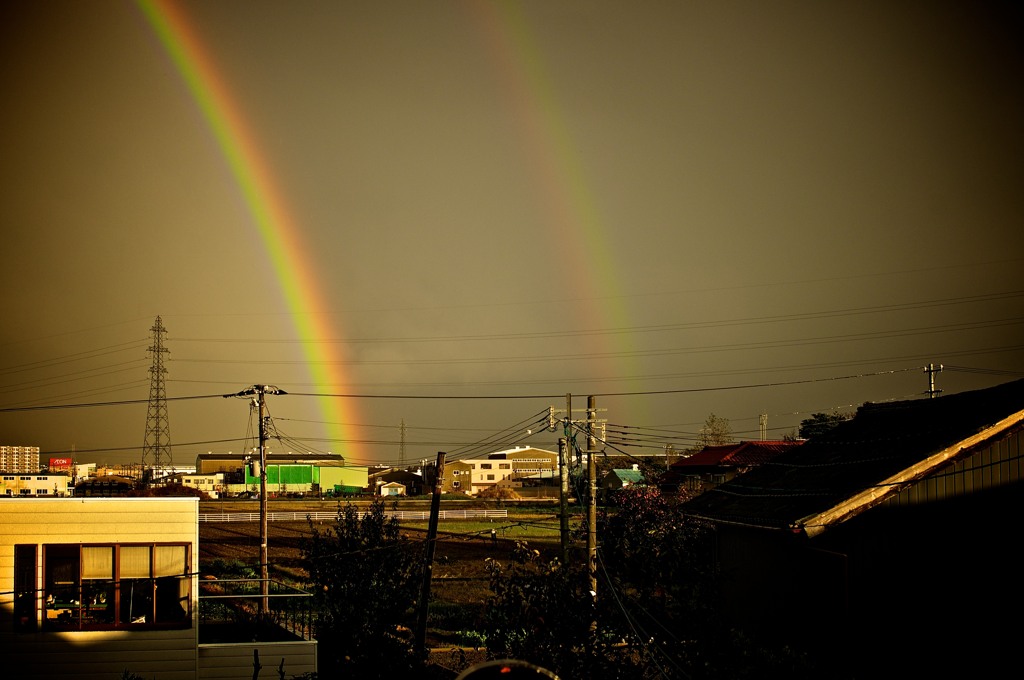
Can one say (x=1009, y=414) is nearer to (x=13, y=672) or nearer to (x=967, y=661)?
(x=967, y=661)

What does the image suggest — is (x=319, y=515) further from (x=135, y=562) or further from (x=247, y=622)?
(x=135, y=562)

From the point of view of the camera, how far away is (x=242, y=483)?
10769 centimetres

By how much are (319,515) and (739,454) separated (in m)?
32.9

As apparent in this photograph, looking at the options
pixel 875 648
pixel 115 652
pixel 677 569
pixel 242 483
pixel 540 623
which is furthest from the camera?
pixel 242 483

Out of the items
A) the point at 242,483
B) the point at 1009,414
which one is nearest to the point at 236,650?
the point at 1009,414

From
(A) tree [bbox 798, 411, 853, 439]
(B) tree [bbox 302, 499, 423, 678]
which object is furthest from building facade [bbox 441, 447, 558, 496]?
(B) tree [bbox 302, 499, 423, 678]

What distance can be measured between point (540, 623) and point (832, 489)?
A: 29.9 feet

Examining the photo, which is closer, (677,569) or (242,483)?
(677,569)

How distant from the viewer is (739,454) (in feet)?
192

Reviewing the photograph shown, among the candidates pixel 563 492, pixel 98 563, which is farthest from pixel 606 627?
pixel 563 492

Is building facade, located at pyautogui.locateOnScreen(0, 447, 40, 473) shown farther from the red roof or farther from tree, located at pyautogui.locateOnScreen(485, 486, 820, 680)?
tree, located at pyautogui.locateOnScreen(485, 486, 820, 680)

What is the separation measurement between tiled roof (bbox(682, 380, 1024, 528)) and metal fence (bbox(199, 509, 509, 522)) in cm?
4693

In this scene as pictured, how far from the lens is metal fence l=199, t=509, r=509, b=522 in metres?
66.8

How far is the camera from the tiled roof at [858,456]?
48.3ft
